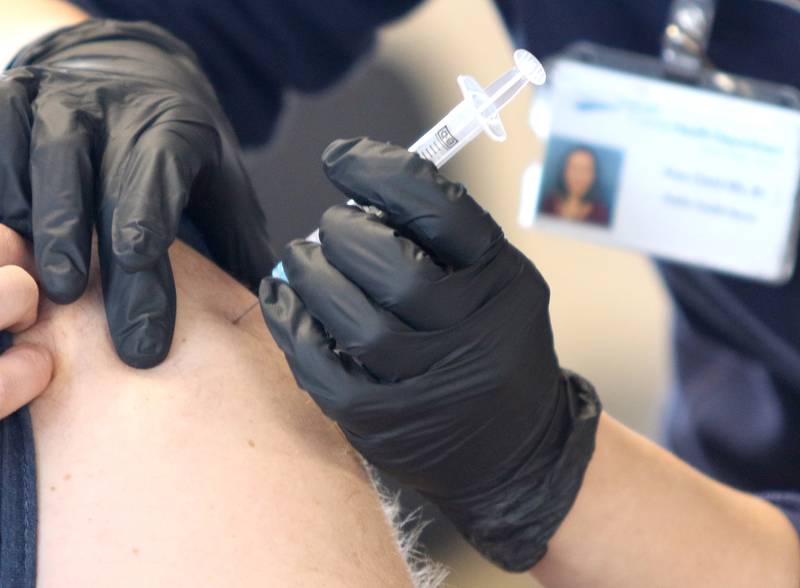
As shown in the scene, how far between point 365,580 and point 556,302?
1.97 metres

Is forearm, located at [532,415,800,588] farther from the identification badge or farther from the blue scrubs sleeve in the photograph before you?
the blue scrubs sleeve

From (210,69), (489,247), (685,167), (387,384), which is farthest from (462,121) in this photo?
(210,69)

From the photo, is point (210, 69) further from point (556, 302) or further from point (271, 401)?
point (556, 302)

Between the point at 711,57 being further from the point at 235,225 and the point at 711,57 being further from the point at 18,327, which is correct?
the point at 18,327

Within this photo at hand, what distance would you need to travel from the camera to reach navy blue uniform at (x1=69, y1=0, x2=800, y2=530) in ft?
4.18

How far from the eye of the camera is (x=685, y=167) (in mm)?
1260

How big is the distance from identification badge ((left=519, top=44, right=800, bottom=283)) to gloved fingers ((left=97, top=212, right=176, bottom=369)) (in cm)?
69

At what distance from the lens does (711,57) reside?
1.28 m

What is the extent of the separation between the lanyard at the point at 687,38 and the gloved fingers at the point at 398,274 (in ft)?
2.06

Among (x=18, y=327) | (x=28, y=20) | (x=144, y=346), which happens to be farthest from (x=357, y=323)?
(x=28, y=20)

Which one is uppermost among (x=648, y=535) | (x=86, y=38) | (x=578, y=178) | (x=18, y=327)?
(x=86, y=38)

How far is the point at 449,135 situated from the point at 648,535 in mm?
494

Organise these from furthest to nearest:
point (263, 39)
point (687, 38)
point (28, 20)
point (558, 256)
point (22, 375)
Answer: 1. point (558, 256)
2. point (263, 39)
3. point (687, 38)
4. point (28, 20)
5. point (22, 375)

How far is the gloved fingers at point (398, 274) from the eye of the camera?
0.73 m
